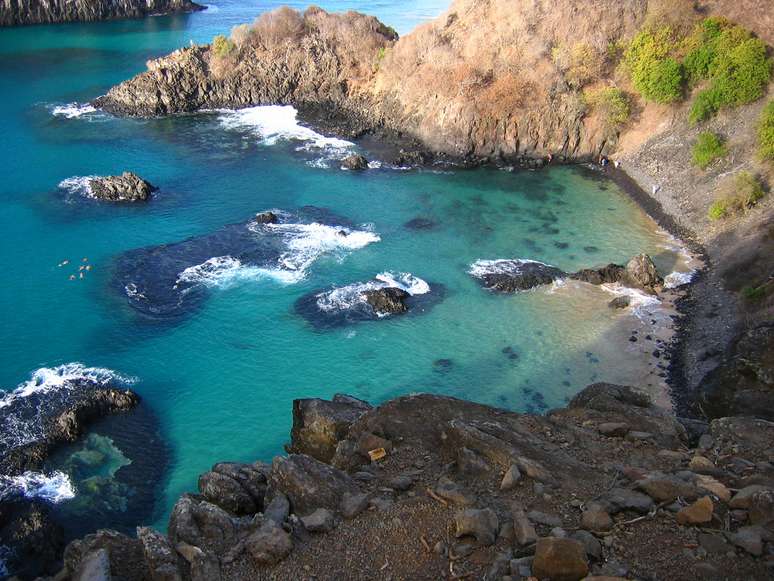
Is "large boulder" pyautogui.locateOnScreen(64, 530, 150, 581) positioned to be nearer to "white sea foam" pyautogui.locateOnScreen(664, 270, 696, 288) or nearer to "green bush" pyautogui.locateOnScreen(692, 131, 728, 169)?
"white sea foam" pyautogui.locateOnScreen(664, 270, 696, 288)

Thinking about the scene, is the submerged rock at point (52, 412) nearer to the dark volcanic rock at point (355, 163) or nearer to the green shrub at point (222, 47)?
the dark volcanic rock at point (355, 163)

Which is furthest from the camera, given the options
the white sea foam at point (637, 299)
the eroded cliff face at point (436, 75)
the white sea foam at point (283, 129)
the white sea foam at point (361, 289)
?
the white sea foam at point (283, 129)

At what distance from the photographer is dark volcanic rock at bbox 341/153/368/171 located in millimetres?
60531

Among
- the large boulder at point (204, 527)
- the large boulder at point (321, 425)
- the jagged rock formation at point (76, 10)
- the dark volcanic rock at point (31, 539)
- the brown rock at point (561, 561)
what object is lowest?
the dark volcanic rock at point (31, 539)

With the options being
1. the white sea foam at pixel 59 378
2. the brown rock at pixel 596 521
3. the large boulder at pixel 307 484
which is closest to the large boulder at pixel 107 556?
the large boulder at pixel 307 484

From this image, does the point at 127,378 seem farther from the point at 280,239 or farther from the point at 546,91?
the point at 546,91

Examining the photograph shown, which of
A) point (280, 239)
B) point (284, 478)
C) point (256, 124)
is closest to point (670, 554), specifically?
point (284, 478)

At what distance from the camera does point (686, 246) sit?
4925 cm

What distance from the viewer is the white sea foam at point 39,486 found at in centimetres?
2881

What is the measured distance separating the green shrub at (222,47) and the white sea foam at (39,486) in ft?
198

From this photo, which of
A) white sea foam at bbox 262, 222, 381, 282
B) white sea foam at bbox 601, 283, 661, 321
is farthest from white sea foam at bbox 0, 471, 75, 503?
white sea foam at bbox 601, 283, 661, 321

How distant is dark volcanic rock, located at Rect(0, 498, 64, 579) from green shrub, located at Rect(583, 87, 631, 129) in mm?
57178

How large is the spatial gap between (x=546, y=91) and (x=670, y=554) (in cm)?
5737

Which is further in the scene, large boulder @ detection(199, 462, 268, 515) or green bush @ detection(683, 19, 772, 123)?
green bush @ detection(683, 19, 772, 123)
